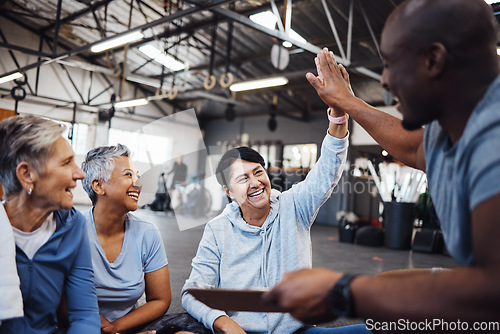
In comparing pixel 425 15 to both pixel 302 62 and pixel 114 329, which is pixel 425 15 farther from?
pixel 302 62

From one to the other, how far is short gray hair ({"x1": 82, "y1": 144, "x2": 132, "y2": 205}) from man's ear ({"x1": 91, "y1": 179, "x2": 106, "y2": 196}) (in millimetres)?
13

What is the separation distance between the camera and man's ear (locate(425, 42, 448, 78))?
748 mm

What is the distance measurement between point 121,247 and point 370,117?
1.18 m

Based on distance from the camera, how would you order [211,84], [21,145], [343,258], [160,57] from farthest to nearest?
[160,57]
[211,84]
[343,258]
[21,145]

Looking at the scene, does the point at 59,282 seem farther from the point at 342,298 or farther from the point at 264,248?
the point at 342,298

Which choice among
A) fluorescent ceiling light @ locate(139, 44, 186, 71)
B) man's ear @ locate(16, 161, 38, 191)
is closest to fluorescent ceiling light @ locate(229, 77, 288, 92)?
fluorescent ceiling light @ locate(139, 44, 186, 71)

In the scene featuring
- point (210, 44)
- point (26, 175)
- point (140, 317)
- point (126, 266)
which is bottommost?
point (140, 317)

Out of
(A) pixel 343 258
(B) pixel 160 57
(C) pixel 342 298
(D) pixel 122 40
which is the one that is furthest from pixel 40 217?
(B) pixel 160 57

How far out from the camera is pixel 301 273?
0.76 metres

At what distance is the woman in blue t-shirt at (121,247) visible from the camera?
66.7 inches

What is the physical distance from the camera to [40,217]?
1.25m

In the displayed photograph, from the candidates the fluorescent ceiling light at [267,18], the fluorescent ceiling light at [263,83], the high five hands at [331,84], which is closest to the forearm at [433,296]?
the high five hands at [331,84]

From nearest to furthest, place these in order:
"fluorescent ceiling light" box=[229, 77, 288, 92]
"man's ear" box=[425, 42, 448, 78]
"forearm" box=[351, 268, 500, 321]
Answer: "forearm" box=[351, 268, 500, 321] → "man's ear" box=[425, 42, 448, 78] → "fluorescent ceiling light" box=[229, 77, 288, 92]

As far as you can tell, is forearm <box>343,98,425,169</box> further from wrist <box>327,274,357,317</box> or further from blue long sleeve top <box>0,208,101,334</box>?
blue long sleeve top <box>0,208,101,334</box>
